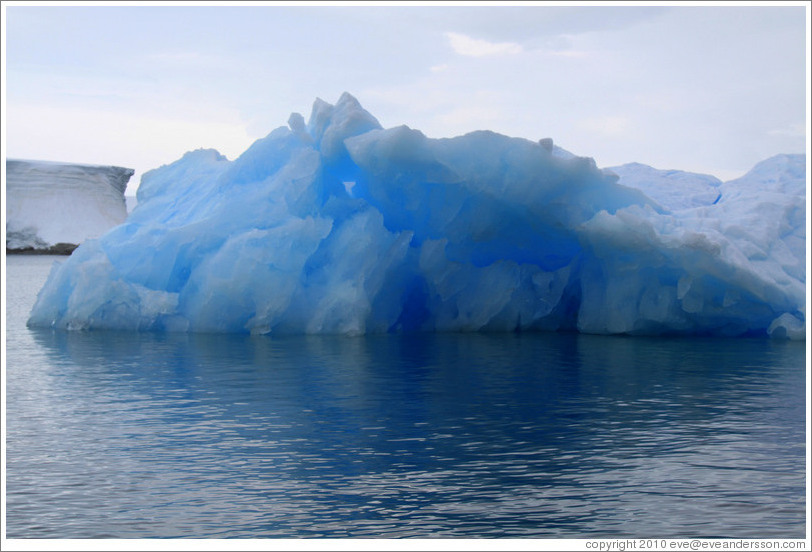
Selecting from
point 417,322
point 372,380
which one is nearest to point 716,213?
point 417,322

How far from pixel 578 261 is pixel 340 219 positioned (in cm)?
397

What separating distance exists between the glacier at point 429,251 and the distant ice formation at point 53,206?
4439cm

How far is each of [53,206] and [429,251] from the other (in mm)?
49291

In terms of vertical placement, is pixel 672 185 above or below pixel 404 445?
above

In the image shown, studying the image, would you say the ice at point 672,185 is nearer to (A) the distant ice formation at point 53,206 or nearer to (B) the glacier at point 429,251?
(B) the glacier at point 429,251

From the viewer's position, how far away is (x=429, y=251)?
1568 centimetres

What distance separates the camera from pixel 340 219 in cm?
1578

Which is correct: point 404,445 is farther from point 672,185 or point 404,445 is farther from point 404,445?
point 672,185

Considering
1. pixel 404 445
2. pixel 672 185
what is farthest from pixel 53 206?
pixel 404 445

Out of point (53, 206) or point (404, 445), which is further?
point (53, 206)

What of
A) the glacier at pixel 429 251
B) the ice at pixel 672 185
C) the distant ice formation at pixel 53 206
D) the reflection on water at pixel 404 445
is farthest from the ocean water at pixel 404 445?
the distant ice formation at pixel 53 206

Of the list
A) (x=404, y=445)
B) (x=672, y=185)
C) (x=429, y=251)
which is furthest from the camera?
(x=672, y=185)

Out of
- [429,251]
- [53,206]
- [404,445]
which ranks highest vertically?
[53,206]

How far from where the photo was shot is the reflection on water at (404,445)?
18.2ft
